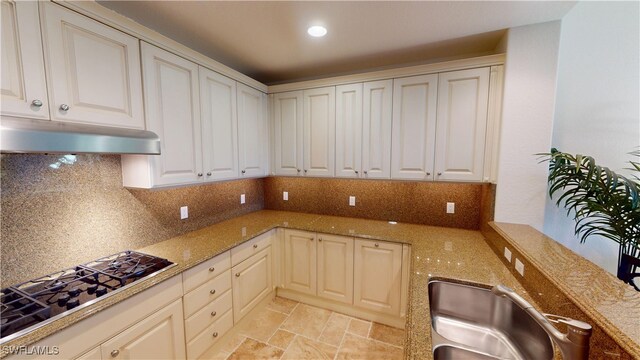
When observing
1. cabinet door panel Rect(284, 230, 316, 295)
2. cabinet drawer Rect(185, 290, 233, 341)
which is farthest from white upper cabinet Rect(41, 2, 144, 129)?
cabinet door panel Rect(284, 230, 316, 295)

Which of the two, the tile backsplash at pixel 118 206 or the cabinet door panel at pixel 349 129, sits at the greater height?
the cabinet door panel at pixel 349 129

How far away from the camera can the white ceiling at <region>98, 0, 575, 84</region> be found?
1.47 m

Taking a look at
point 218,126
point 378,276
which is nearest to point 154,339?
point 218,126

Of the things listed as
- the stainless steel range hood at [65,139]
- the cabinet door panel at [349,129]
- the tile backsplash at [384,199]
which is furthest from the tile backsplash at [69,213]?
the cabinet door panel at [349,129]

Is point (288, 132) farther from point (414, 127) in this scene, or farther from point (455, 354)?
point (455, 354)

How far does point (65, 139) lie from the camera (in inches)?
38.1

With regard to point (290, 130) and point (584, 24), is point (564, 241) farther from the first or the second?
point (290, 130)

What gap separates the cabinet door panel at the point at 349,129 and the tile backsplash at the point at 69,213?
158 cm

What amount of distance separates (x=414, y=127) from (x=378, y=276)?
1.40 meters

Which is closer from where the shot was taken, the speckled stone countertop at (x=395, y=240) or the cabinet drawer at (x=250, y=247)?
the speckled stone countertop at (x=395, y=240)

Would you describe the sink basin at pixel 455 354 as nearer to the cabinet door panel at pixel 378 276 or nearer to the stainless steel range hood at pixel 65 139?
the cabinet door panel at pixel 378 276

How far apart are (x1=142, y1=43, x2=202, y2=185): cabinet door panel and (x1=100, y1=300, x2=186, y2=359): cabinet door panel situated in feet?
2.75

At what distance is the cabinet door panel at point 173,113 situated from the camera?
154 centimetres

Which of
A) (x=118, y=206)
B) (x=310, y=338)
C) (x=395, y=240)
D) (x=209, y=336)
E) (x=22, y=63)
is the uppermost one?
(x=22, y=63)
